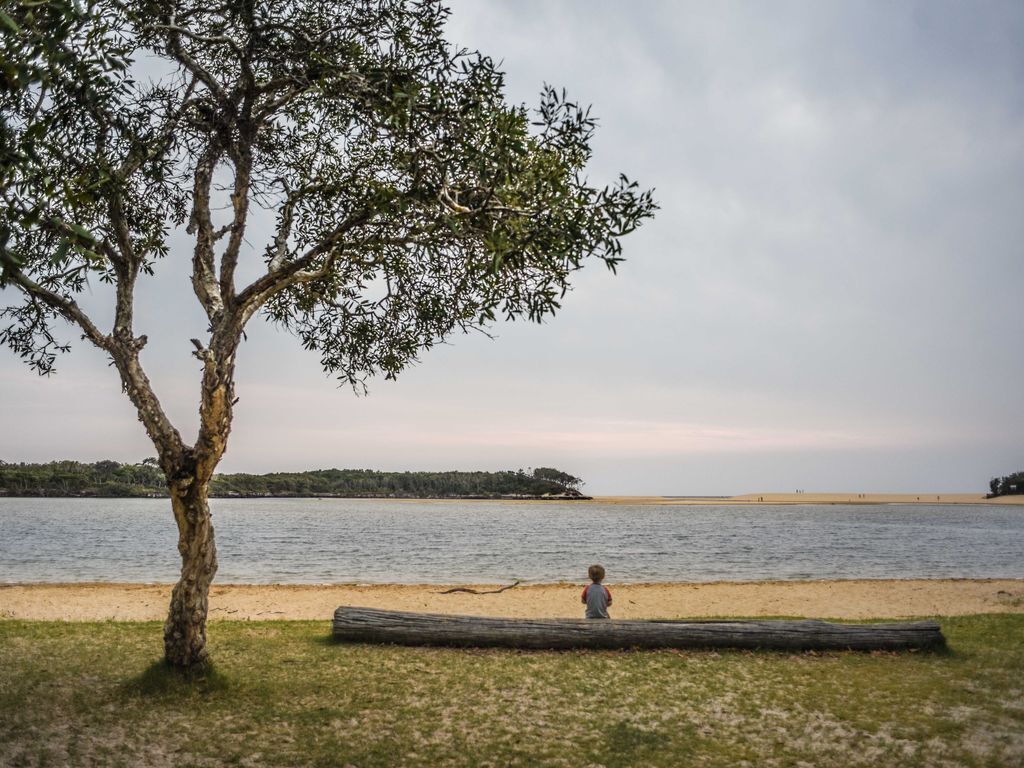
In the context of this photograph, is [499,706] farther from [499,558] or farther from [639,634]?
[499,558]

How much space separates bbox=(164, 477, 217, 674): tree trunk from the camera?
10523mm

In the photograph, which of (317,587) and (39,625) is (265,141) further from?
(317,587)

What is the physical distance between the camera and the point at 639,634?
13.9 meters

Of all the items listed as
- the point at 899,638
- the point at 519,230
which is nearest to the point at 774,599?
the point at 899,638

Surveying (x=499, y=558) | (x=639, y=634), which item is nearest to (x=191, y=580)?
(x=639, y=634)

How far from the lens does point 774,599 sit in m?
25.5

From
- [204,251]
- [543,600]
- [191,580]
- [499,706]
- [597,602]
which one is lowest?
[543,600]

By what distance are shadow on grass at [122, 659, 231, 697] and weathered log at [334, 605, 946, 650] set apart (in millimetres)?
3573

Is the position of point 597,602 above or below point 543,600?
above

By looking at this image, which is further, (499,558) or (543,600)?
(499,558)

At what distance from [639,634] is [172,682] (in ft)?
26.2

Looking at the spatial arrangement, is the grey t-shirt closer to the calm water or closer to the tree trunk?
the tree trunk

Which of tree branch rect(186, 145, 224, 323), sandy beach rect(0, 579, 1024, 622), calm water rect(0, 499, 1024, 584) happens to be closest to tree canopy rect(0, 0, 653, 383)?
tree branch rect(186, 145, 224, 323)

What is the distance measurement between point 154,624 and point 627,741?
11.6 metres
